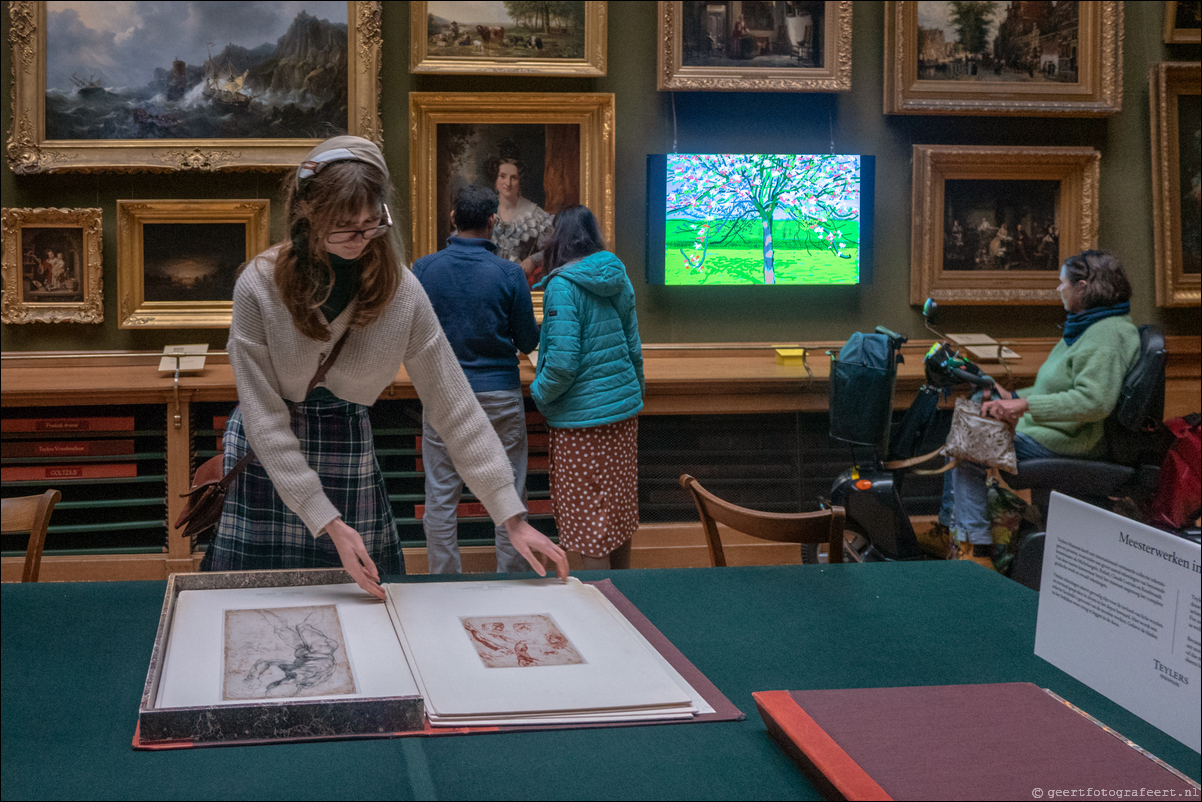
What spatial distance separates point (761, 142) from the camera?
18.1 ft

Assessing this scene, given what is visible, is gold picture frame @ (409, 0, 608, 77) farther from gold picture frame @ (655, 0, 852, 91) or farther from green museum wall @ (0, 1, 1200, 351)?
gold picture frame @ (655, 0, 852, 91)

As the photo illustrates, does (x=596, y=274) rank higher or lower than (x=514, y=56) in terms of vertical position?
lower

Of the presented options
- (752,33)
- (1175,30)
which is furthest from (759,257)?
(1175,30)

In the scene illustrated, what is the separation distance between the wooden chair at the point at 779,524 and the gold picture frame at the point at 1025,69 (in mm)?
3840

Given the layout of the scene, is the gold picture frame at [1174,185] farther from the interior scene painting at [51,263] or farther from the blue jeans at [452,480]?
the interior scene painting at [51,263]

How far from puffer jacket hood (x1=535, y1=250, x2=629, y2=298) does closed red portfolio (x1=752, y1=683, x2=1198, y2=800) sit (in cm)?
266

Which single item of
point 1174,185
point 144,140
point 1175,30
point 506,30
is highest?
point 1175,30

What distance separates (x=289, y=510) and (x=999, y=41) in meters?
5.02

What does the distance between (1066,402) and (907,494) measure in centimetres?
136

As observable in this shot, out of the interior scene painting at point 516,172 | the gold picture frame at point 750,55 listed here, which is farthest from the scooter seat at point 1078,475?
the interior scene painting at point 516,172

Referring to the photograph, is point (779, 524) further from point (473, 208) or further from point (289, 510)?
point (473, 208)

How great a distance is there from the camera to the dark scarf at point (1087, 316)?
413 cm

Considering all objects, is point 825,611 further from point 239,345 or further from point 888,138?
point 888,138

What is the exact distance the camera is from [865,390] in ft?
12.6
